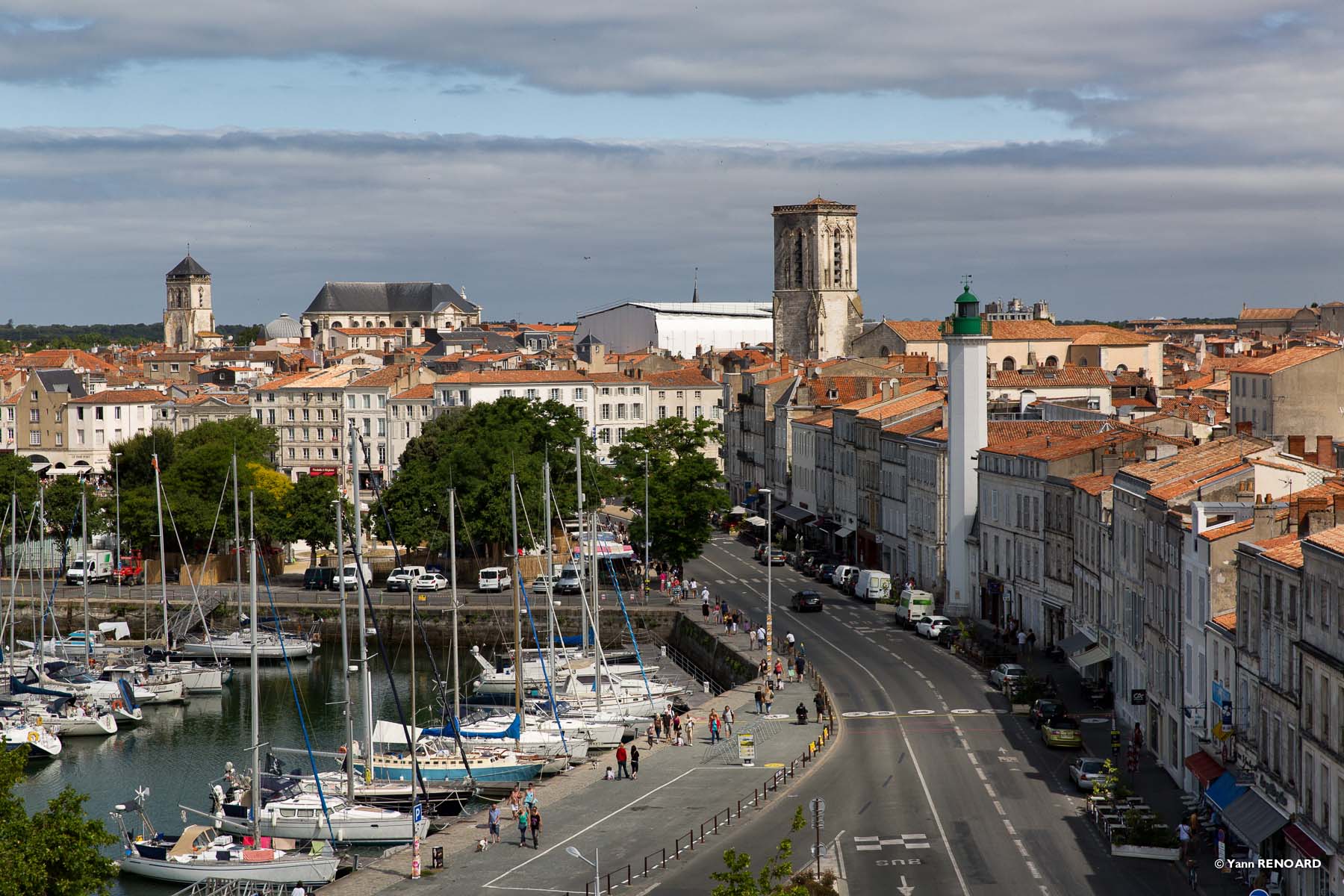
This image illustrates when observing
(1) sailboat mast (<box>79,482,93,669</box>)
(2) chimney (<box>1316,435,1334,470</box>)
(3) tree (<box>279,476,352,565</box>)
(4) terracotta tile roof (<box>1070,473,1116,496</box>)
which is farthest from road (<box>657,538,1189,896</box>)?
(3) tree (<box>279,476,352,565</box>)

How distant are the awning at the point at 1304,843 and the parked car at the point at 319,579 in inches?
2446

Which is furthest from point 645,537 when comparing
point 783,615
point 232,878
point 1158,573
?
point 232,878

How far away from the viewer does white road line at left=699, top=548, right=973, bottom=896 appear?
3778cm

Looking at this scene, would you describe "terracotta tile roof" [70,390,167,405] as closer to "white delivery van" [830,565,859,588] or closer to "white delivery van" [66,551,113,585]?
"white delivery van" [66,551,113,585]

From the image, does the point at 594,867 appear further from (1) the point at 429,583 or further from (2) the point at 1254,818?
(1) the point at 429,583

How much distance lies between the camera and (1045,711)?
5272 centimetres

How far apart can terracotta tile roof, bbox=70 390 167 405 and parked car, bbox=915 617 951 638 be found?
89818mm

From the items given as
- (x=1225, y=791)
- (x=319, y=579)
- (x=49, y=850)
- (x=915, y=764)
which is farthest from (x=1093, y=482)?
(x=319, y=579)

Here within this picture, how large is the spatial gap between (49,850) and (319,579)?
60.5 m

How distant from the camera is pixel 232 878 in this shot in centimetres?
4272

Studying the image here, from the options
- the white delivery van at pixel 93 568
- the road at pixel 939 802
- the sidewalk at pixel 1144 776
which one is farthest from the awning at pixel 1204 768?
the white delivery van at pixel 93 568

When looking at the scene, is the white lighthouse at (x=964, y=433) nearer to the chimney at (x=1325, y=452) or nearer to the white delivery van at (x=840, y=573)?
the white delivery van at (x=840, y=573)

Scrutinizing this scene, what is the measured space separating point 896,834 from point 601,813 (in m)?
7.60

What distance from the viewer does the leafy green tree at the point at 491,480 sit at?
9144 cm
